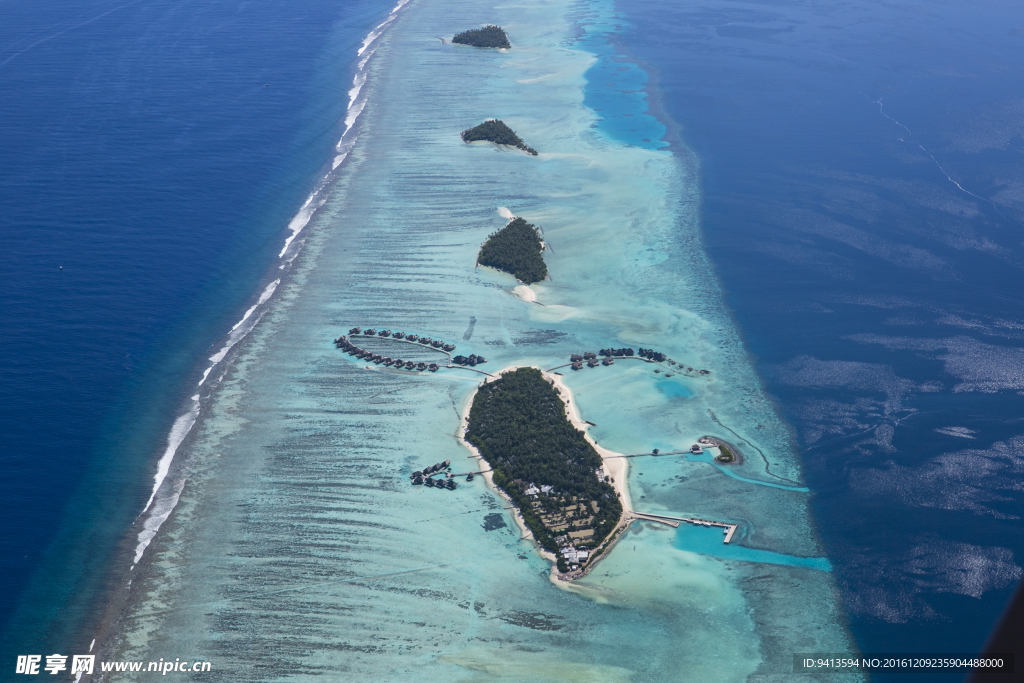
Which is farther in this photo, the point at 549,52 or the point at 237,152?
the point at 549,52

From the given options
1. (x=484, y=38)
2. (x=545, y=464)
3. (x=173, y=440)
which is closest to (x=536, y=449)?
(x=545, y=464)

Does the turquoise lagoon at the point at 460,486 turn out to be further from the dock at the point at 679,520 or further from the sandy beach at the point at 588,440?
the dock at the point at 679,520

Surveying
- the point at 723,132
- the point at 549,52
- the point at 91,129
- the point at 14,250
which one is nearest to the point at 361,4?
the point at 549,52

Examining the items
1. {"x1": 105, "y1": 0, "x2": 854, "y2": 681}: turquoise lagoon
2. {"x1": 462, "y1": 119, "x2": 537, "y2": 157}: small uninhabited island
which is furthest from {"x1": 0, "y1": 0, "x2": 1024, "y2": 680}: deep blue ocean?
{"x1": 462, "y1": 119, "x2": 537, "y2": 157}: small uninhabited island

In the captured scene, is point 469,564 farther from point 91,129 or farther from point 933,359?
point 91,129

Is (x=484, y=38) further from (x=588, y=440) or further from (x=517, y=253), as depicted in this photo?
(x=588, y=440)

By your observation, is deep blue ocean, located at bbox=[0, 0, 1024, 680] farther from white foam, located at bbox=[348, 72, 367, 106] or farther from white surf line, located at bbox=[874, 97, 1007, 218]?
white foam, located at bbox=[348, 72, 367, 106]

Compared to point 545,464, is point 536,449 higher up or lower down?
higher up
